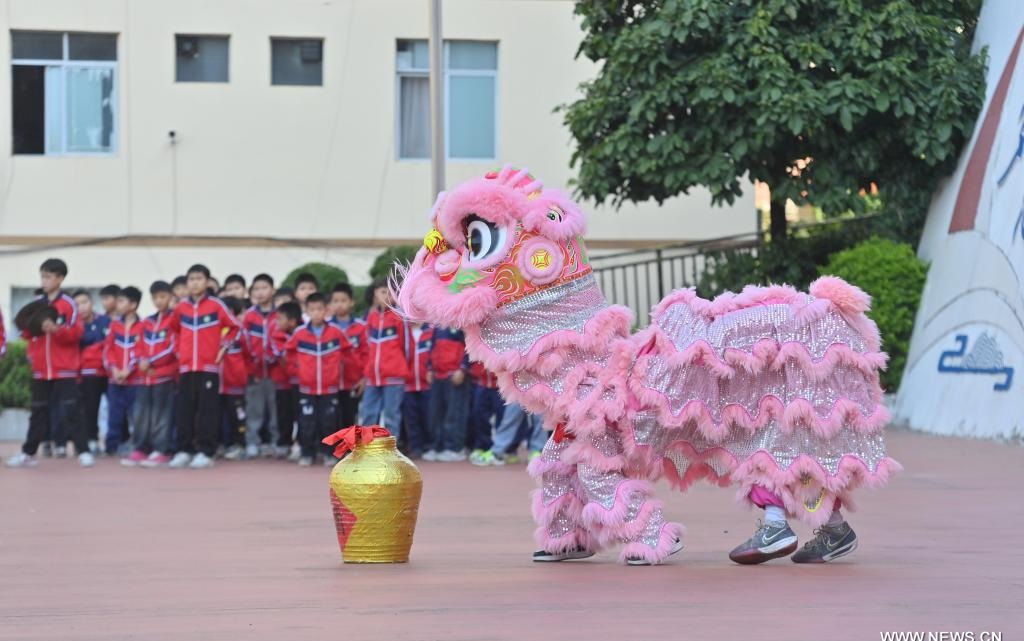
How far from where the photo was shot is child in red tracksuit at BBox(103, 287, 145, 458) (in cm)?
1515

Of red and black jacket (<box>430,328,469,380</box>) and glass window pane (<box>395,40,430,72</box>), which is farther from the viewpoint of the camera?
glass window pane (<box>395,40,430,72</box>)

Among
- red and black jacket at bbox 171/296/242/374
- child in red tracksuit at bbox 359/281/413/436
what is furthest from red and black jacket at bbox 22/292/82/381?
child in red tracksuit at bbox 359/281/413/436

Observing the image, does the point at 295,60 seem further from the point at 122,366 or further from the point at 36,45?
the point at 122,366

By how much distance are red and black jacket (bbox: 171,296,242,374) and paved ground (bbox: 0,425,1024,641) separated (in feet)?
9.83

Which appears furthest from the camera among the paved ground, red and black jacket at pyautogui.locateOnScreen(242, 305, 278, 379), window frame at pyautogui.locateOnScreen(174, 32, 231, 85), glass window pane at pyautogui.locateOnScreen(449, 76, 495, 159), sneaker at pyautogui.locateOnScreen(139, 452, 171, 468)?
glass window pane at pyautogui.locateOnScreen(449, 76, 495, 159)

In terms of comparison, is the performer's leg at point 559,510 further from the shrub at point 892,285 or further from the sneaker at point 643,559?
the shrub at point 892,285

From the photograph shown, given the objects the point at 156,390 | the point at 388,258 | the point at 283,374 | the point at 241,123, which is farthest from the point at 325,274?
the point at 156,390

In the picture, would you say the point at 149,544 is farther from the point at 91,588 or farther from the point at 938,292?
the point at 938,292

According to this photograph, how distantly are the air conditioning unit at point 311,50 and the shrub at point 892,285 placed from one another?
8848mm

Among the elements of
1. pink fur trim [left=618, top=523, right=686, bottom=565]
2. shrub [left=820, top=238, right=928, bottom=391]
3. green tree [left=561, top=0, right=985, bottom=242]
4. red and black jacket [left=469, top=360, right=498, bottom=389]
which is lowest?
pink fur trim [left=618, top=523, right=686, bottom=565]

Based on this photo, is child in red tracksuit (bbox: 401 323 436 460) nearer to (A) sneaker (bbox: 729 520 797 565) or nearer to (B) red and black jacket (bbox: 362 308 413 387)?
(B) red and black jacket (bbox: 362 308 413 387)

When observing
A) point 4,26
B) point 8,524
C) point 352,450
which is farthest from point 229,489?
point 4,26

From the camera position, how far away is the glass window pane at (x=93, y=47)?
21.7 m

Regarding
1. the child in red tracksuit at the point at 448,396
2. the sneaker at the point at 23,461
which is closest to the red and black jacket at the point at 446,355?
the child in red tracksuit at the point at 448,396
